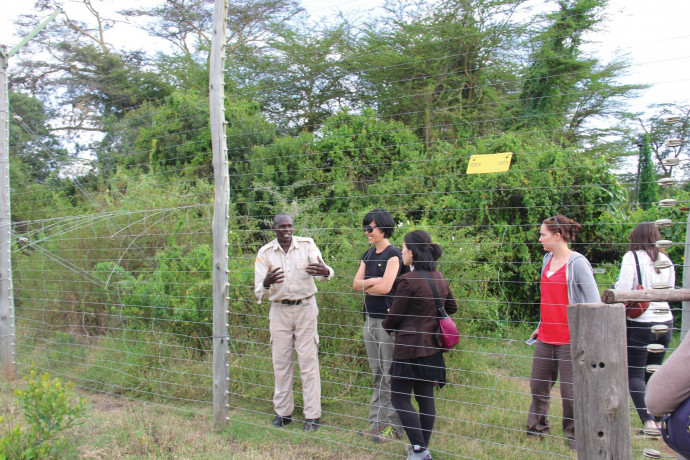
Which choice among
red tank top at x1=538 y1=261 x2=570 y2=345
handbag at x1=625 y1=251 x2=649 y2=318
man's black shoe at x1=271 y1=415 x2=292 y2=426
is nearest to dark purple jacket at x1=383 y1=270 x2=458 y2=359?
red tank top at x1=538 y1=261 x2=570 y2=345

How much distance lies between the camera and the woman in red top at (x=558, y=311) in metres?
3.57

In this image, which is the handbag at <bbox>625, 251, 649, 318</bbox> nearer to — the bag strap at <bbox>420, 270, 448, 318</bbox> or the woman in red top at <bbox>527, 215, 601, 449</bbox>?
the woman in red top at <bbox>527, 215, 601, 449</bbox>

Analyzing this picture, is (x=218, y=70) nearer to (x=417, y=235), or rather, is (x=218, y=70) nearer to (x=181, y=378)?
(x=417, y=235)

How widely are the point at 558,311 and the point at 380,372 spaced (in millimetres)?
1426

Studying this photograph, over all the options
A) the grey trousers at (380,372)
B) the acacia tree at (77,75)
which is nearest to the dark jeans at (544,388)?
the grey trousers at (380,372)

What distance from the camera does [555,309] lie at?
3.70 m

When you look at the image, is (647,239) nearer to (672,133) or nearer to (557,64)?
(672,133)

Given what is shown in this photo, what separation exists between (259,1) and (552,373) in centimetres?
1829

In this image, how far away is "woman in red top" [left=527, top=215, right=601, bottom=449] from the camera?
3568mm

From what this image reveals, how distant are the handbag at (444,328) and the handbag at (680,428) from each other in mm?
1905

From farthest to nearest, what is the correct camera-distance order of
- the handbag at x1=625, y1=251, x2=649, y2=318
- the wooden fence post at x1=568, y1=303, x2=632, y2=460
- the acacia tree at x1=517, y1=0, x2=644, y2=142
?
the acacia tree at x1=517, y1=0, x2=644, y2=142, the handbag at x1=625, y1=251, x2=649, y2=318, the wooden fence post at x1=568, y1=303, x2=632, y2=460

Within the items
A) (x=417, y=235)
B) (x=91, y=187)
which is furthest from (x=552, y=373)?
(x=91, y=187)

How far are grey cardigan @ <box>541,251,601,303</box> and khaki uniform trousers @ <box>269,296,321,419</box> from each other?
2.00 metres

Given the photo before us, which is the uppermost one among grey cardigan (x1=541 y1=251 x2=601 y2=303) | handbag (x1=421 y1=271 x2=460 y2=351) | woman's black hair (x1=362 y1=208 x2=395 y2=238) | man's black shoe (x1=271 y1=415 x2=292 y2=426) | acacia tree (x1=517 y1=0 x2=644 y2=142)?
acacia tree (x1=517 y1=0 x2=644 y2=142)
